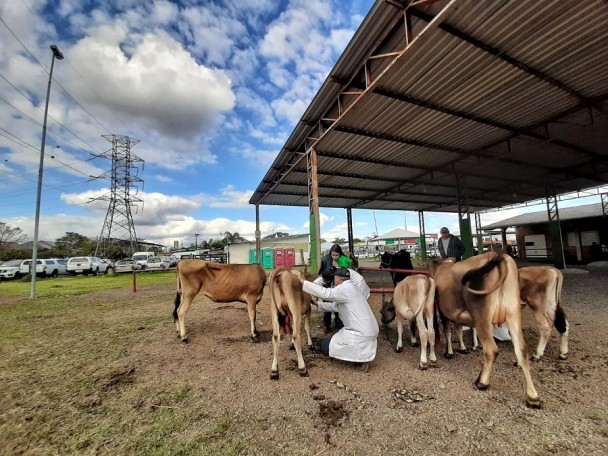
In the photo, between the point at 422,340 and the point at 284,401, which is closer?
the point at 284,401

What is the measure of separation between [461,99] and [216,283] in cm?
774

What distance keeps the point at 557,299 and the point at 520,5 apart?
4.80 metres

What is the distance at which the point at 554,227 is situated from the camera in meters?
17.0

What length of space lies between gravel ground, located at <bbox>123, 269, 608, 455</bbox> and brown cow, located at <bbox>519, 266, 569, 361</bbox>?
0.23 meters

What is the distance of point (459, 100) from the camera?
7.98 meters

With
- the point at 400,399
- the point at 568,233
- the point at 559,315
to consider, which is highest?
the point at 568,233

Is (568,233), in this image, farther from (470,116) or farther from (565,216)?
(470,116)

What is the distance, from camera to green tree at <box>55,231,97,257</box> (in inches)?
2233

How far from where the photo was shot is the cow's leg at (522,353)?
9.48ft

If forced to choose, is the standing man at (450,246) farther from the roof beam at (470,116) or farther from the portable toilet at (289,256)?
the portable toilet at (289,256)

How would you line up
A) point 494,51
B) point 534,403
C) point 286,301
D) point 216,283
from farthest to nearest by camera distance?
1. point 494,51
2. point 216,283
3. point 286,301
4. point 534,403

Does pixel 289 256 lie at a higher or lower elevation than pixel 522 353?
higher

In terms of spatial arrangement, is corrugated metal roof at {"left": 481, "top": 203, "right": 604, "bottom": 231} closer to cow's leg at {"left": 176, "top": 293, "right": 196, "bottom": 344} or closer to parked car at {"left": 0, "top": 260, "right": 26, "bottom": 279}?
cow's leg at {"left": 176, "top": 293, "right": 196, "bottom": 344}

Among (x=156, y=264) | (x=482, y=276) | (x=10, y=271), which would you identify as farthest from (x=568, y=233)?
(x=10, y=271)
